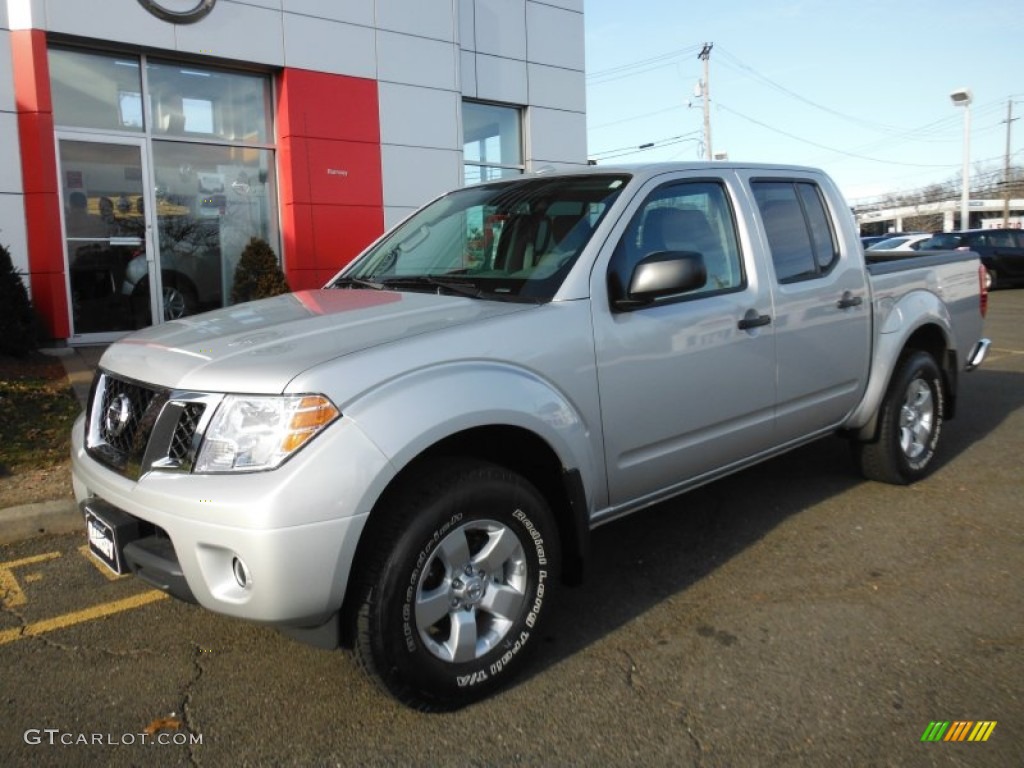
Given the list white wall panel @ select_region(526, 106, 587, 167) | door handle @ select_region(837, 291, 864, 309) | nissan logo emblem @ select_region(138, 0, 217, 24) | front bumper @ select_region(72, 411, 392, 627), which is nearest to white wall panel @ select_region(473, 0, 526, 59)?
white wall panel @ select_region(526, 106, 587, 167)

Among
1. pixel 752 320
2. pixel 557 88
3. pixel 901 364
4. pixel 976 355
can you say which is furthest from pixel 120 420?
pixel 557 88

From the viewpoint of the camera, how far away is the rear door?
163 inches

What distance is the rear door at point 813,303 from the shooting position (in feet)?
13.6

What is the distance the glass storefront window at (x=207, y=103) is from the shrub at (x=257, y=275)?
164 cm

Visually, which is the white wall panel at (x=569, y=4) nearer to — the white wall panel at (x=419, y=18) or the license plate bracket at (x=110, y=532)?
the white wall panel at (x=419, y=18)

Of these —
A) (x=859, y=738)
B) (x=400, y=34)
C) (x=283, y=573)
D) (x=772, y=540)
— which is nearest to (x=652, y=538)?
(x=772, y=540)

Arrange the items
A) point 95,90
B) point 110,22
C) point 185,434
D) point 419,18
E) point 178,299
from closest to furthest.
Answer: point 185,434 < point 110,22 < point 95,90 < point 178,299 < point 419,18

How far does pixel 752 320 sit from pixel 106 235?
866cm

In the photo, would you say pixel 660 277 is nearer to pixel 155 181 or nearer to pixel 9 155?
pixel 9 155

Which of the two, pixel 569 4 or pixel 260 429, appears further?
pixel 569 4

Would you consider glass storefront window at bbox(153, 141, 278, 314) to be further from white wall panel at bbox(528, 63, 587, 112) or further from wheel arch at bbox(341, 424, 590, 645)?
wheel arch at bbox(341, 424, 590, 645)

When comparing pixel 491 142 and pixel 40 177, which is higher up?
pixel 491 142

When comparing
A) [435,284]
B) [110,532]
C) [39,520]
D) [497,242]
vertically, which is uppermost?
[497,242]

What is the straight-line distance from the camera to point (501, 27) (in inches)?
524
